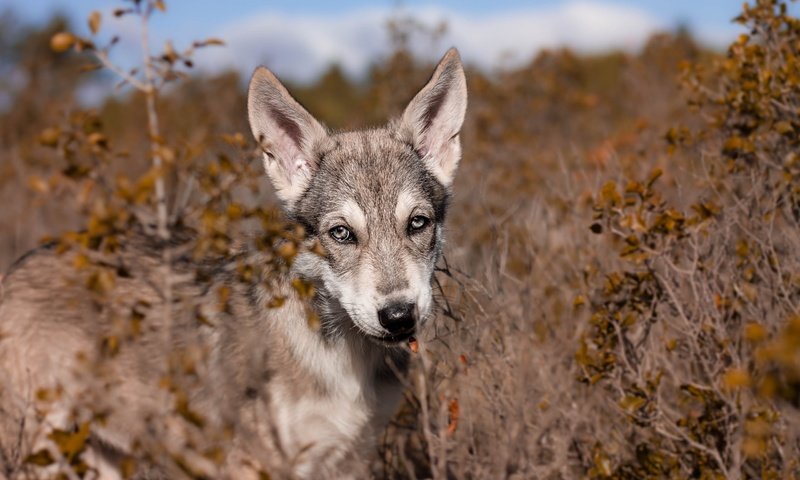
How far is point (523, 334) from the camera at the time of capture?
4.18 metres

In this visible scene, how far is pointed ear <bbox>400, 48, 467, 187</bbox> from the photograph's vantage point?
4340 millimetres

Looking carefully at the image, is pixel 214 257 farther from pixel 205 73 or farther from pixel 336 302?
pixel 205 73

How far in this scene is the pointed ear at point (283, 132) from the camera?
3.93m

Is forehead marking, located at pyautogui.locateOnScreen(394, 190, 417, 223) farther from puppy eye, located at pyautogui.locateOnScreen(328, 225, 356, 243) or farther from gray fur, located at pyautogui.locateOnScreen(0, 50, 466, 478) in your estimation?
puppy eye, located at pyautogui.locateOnScreen(328, 225, 356, 243)

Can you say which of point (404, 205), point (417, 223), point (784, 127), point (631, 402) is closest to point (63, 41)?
point (404, 205)

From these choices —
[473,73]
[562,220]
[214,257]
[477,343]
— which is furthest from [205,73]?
[477,343]

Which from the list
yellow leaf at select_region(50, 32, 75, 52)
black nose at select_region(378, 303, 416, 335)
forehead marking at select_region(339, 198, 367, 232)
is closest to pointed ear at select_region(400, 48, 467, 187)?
forehead marking at select_region(339, 198, 367, 232)

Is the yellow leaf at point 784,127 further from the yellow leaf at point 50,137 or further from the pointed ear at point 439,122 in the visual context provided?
the yellow leaf at point 50,137

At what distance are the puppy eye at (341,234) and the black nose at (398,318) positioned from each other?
58cm

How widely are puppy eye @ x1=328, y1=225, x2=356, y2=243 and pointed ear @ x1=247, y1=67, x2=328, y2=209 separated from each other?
0.43m

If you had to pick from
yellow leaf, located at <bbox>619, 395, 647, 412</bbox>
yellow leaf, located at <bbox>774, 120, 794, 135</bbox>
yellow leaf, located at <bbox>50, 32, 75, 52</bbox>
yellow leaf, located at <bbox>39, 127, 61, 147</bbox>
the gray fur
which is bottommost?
yellow leaf, located at <bbox>619, 395, 647, 412</bbox>

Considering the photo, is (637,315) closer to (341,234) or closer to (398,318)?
(398,318)

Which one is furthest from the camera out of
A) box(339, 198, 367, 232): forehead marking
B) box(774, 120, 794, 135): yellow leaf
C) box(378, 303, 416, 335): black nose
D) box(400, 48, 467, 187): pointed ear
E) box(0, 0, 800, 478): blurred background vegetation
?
box(400, 48, 467, 187): pointed ear

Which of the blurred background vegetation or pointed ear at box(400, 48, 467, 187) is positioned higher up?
pointed ear at box(400, 48, 467, 187)
